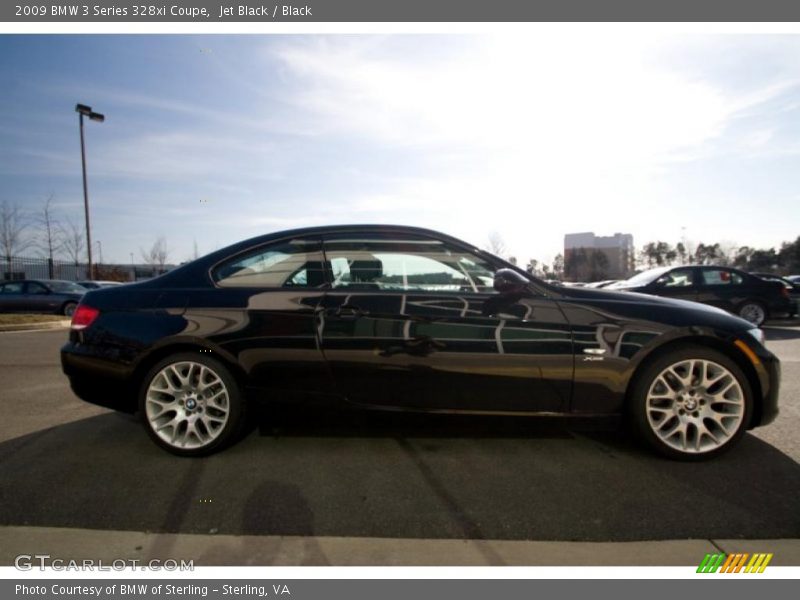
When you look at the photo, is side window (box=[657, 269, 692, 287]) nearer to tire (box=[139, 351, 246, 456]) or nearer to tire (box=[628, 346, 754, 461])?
tire (box=[628, 346, 754, 461])

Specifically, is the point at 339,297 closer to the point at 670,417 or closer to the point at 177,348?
the point at 177,348

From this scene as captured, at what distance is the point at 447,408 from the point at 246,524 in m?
1.35

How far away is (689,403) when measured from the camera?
287 cm

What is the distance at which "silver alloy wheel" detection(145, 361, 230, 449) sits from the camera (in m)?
2.99

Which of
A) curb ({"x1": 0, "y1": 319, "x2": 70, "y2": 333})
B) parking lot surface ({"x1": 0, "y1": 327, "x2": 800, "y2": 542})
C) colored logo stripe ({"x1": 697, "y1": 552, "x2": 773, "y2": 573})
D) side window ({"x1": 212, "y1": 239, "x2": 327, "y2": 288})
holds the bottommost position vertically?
curb ({"x1": 0, "y1": 319, "x2": 70, "y2": 333})

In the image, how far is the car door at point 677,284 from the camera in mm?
9797

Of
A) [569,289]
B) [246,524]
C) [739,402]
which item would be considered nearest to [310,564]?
[246,524]

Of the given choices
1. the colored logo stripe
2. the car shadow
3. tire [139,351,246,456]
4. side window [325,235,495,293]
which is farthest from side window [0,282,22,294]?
the colored logo stripe

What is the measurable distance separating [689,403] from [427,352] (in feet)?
5.71

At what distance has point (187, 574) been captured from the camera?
1.89 m

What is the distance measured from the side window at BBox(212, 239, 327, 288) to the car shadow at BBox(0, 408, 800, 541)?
91 cm

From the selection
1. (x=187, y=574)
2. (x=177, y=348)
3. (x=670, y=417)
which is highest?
(x=177, y=348)

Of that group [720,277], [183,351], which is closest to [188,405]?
[183,351]

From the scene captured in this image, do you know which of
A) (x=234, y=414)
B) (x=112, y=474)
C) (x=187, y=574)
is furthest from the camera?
(x=234, y=414)
